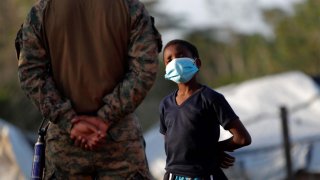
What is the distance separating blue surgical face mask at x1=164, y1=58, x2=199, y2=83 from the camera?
527cm

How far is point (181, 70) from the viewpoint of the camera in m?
5.26

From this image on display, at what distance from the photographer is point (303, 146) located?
44.0ft

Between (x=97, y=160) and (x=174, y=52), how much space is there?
3.95ft

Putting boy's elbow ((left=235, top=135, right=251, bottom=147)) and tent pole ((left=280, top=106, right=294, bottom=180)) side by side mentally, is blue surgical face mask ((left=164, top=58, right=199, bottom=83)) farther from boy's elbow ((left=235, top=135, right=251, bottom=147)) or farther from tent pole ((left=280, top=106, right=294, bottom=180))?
tent pole ((left=280, top=106, right=294, bottom=180))

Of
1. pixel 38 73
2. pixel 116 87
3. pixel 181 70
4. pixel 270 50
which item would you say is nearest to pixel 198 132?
pixel 181 70

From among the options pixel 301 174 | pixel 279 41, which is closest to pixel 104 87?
pixel 301 174

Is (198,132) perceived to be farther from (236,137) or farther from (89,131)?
(89,131)

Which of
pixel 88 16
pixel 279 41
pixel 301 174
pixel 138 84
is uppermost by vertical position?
pixel 279 41

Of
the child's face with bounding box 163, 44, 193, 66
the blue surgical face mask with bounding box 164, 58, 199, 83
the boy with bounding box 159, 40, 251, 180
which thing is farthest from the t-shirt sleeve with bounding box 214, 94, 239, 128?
the child's face with bounding box 163, 44, 193, 66

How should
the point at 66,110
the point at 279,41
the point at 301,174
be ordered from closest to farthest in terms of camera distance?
the point at 66,110 < the point at 301,174 < the point at 279,41

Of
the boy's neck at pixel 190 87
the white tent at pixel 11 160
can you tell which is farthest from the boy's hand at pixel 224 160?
the white tent at pixel 11 160

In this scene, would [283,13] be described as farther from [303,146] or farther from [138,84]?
[138,84]

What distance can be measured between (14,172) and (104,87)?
955 centimetres

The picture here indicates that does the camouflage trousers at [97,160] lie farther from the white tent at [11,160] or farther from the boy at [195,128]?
the white tent at [11,160]
